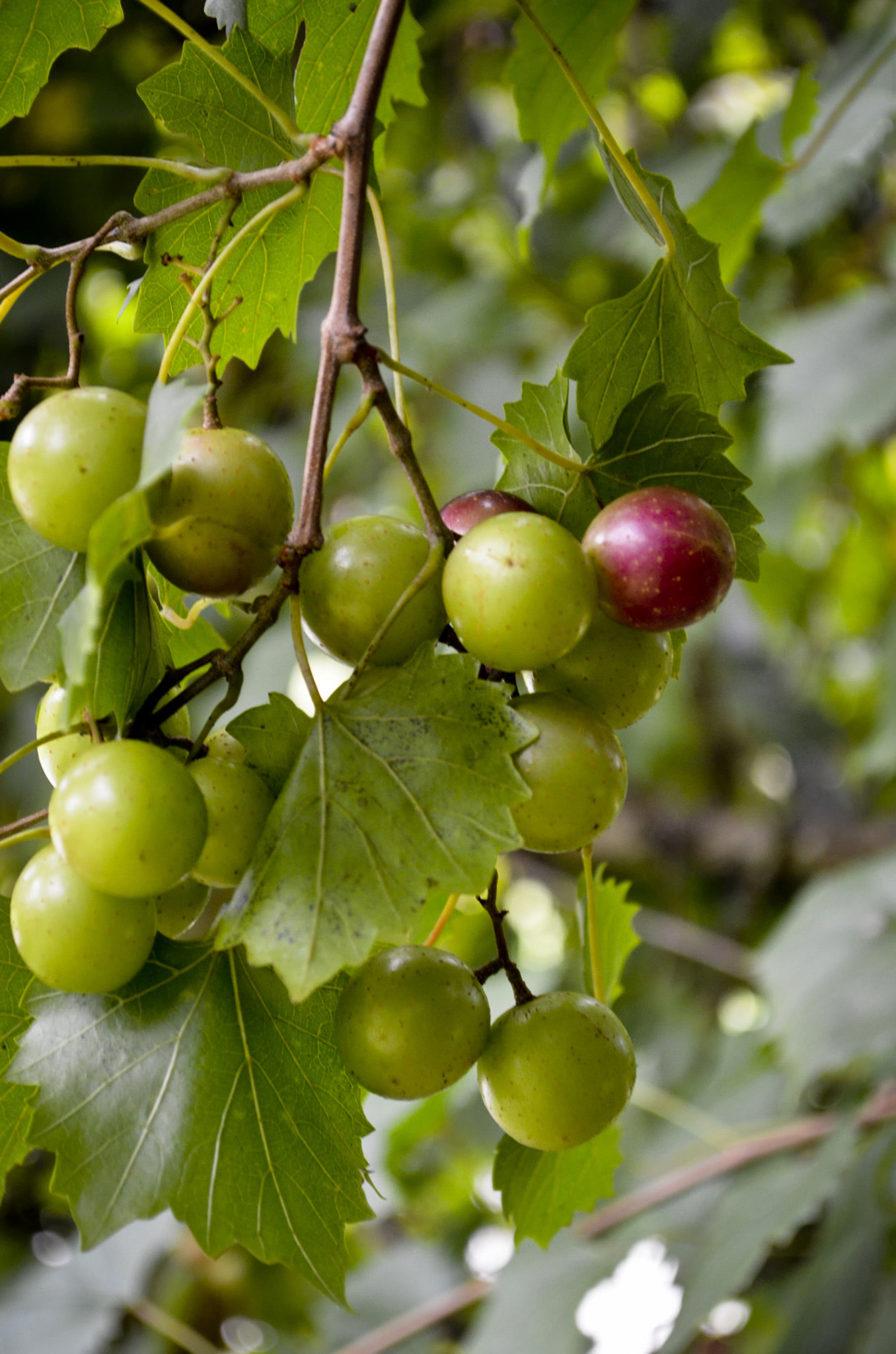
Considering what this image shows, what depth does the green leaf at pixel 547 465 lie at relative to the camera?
→ 561 millimetres

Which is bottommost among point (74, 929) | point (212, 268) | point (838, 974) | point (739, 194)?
point (838, 974)

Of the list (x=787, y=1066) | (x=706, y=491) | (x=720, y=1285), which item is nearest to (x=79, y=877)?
(x=706, y=491)

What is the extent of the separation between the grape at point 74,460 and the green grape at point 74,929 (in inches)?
5.4

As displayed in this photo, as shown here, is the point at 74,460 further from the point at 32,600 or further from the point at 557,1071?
the point at 557,1071

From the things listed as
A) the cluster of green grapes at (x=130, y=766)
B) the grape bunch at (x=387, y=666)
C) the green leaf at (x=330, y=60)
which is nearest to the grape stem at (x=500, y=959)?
the grape bunch at (x=387, y=666)

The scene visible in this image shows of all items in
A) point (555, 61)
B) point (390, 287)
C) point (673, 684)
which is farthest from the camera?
point (673, 684)

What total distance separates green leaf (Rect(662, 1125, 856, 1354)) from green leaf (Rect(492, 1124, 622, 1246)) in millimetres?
569

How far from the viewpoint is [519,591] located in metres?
0.45

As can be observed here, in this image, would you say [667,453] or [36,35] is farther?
[36,35]

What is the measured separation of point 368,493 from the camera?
1.83 m

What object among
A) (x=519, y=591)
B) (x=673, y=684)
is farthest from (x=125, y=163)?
(x=673, y=684)

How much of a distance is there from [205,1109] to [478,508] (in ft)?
0.94

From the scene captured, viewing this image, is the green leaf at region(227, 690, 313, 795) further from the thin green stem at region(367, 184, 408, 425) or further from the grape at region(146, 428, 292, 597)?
the thin green stem at region(367, 184, 408, 425)

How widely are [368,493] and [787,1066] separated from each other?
99 centimetres
